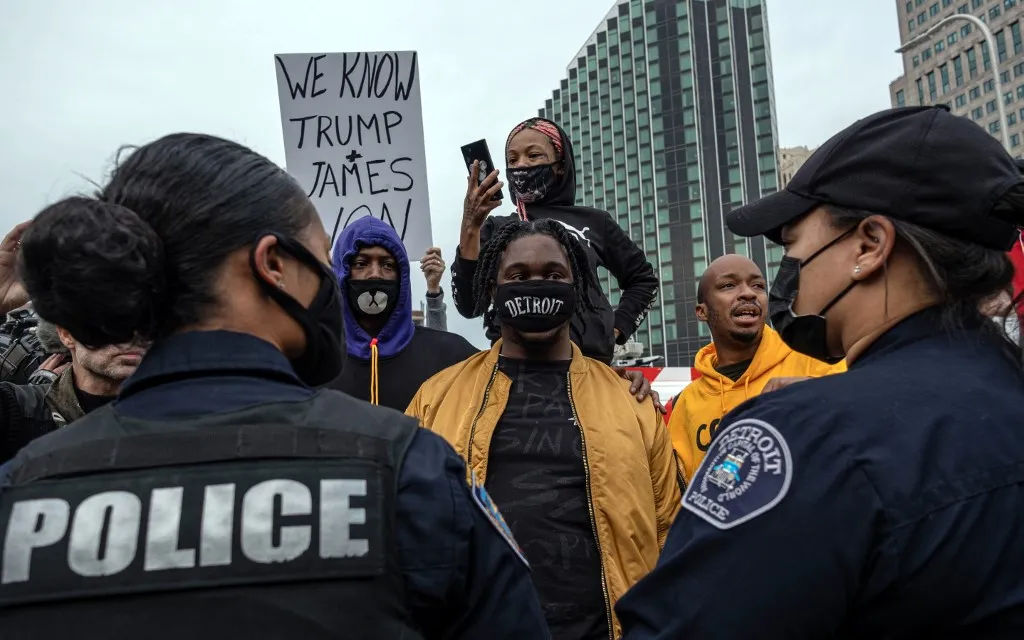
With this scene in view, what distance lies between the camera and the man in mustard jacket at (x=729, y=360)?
13.8 feet

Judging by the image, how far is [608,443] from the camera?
2742mm

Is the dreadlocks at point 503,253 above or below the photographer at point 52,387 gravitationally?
above

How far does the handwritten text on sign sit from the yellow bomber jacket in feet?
6.11

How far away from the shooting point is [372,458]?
1.28 meters

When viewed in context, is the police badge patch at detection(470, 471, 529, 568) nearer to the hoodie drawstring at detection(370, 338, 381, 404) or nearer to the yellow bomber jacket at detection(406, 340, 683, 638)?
the yellow bomber jacket at detection(406, 340, 683, 638)

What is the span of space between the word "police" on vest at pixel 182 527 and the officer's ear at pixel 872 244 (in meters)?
1.06

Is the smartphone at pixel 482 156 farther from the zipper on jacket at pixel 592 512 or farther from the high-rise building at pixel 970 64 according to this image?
the high-rise building at pixel 970 64

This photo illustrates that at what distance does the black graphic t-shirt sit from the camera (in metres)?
2.53

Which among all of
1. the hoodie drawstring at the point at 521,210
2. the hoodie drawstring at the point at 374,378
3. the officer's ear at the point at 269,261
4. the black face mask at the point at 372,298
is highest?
the hoodie drawstring at the point at 521,210

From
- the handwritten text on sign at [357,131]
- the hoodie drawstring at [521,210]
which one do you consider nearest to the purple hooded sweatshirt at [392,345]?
the hoodie drawstring at [521,210]

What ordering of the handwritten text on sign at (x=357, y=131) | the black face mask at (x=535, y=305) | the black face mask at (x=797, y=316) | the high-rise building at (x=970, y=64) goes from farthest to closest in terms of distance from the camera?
the high-rise building at (x=970, y=64)
the handwritten text on sign at (x=357, y=131)
the black face mask at (x=535, y=305)
the black face mask at (x=797, y=316)

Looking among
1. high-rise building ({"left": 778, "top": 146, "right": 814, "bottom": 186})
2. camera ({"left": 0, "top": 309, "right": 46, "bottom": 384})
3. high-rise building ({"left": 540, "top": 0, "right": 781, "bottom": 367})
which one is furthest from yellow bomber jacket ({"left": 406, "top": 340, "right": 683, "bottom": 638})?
high-rise building ({"left": 778, "top": 146, "right": 814, "bottom": 186})

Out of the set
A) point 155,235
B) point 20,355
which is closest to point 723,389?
point 155,235

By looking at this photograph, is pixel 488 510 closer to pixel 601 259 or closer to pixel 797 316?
pixel 797 316
